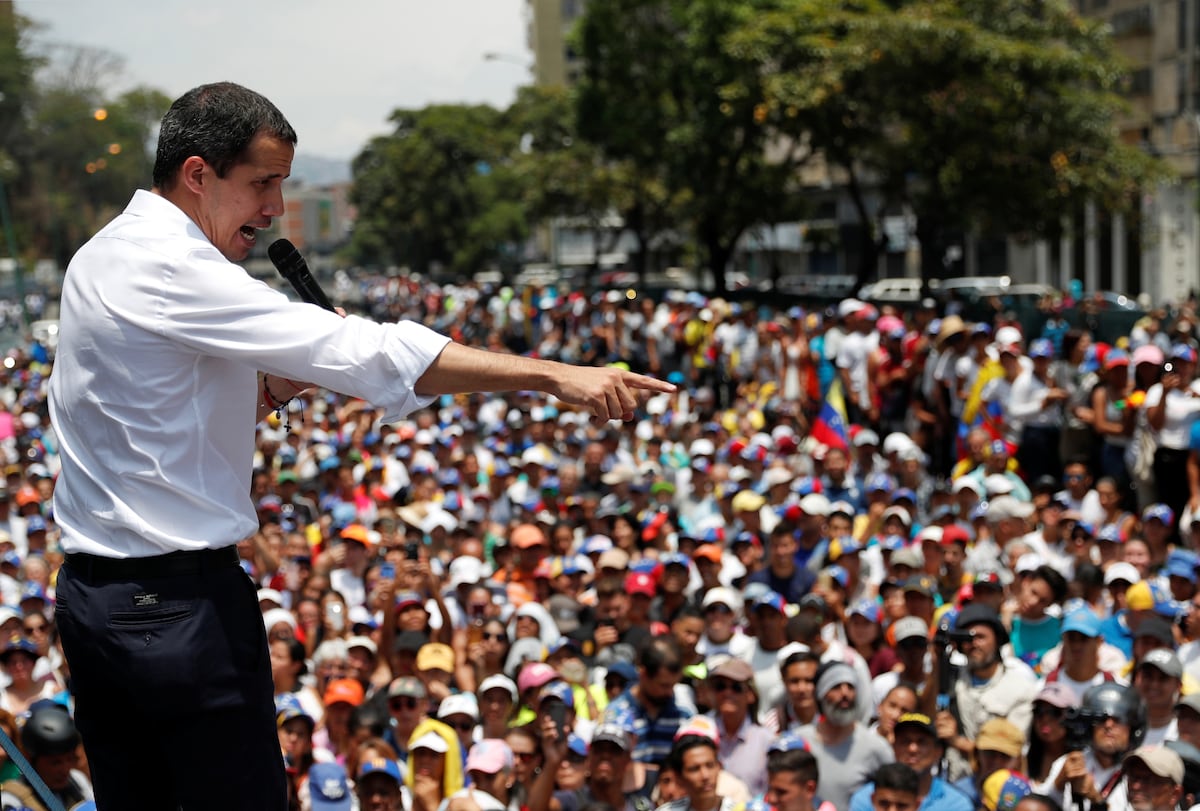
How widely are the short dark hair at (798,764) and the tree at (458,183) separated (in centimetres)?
6033

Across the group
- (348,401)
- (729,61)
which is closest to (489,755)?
(348,401)

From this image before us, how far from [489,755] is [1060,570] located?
381 cm

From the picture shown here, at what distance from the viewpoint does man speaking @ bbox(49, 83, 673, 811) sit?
2479 mm

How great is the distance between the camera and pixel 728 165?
3045cm

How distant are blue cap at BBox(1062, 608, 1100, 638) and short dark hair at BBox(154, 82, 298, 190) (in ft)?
17.3

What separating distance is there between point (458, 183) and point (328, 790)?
65.3 metres

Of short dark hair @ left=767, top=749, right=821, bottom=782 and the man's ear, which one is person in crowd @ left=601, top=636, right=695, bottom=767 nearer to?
short dark hair @ left=767, top=749, right=821, bottom=782

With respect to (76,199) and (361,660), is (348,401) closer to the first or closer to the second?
(361,660)

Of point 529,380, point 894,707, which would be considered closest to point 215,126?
point 529,380

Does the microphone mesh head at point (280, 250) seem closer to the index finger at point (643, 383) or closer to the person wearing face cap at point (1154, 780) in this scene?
the index finger at point (643, 383)

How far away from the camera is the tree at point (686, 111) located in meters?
29.6

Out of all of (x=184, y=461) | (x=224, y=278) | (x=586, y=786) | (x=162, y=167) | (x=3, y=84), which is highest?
(x=3, y=84)

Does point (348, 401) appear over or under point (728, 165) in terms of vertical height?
under

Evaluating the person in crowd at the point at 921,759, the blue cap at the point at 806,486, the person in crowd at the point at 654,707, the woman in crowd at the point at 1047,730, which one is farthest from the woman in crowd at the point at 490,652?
the blue cap at the point at 806,486
